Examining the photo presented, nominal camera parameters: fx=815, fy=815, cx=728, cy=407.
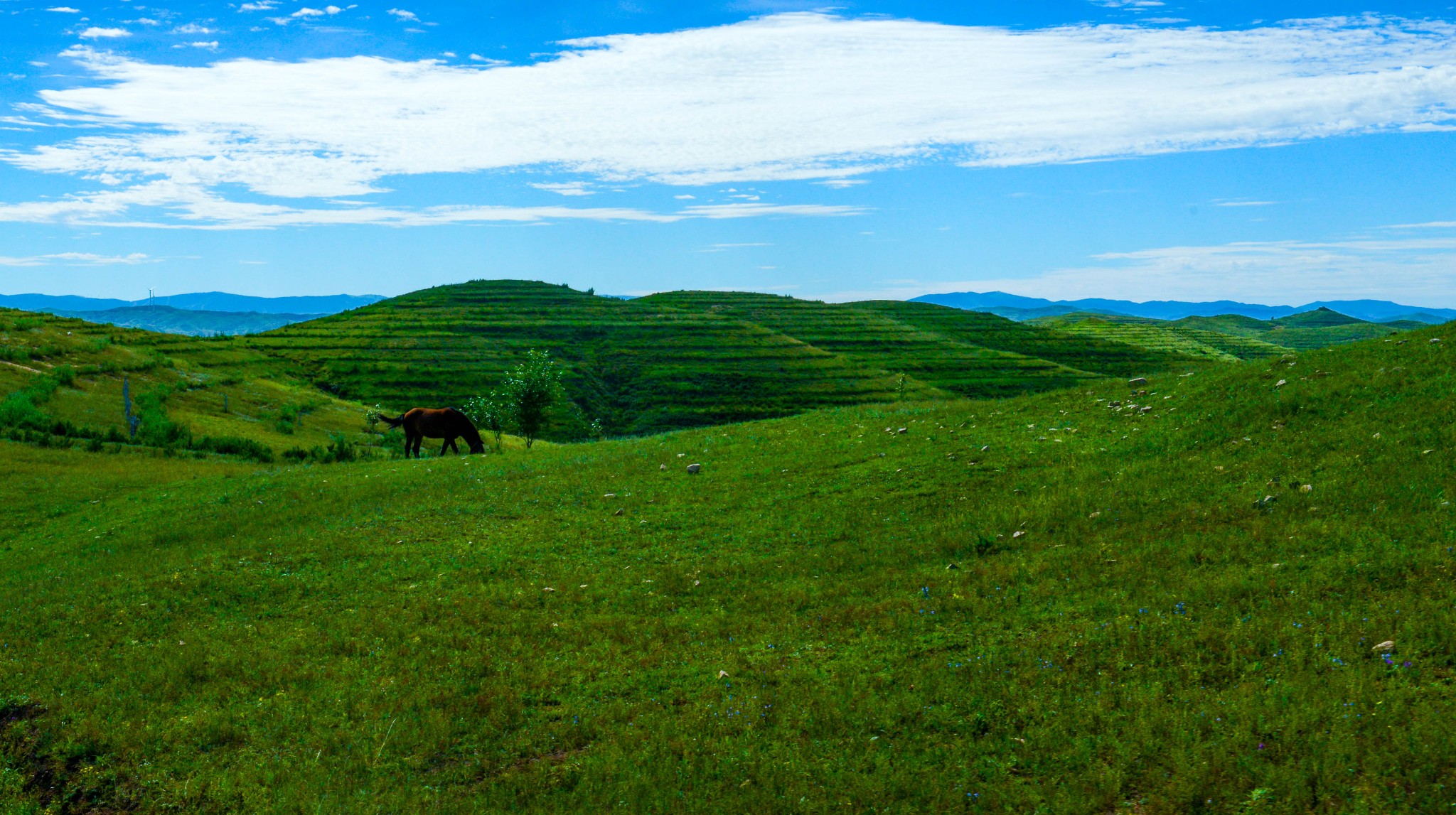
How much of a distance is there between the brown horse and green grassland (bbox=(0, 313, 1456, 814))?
59.6ft

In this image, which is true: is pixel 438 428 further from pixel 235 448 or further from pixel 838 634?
pixel 838 634

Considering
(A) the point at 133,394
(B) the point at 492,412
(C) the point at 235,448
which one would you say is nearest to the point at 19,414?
(C) the point at 235,448

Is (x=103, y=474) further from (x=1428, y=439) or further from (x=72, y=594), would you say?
(x=1428, y=439)

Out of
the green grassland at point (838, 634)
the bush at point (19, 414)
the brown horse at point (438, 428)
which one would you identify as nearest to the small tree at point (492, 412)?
the brown horse at point (438, 428)

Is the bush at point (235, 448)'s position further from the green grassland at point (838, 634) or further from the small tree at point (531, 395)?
the green grassland at point (838, 634)

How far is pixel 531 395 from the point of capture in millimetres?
54969

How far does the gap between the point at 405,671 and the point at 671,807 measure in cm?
612

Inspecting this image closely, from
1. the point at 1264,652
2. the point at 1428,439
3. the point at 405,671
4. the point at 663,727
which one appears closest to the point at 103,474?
the point at 405,671

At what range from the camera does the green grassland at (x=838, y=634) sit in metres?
8.96

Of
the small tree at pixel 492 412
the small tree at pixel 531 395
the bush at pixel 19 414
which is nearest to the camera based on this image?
the bush at pixel 19 414

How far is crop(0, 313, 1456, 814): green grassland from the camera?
896 centimetres

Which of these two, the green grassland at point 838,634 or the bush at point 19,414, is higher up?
the bush at point 19,414

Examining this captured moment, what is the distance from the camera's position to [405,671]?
13.0 meters

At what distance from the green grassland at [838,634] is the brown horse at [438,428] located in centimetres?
1816
